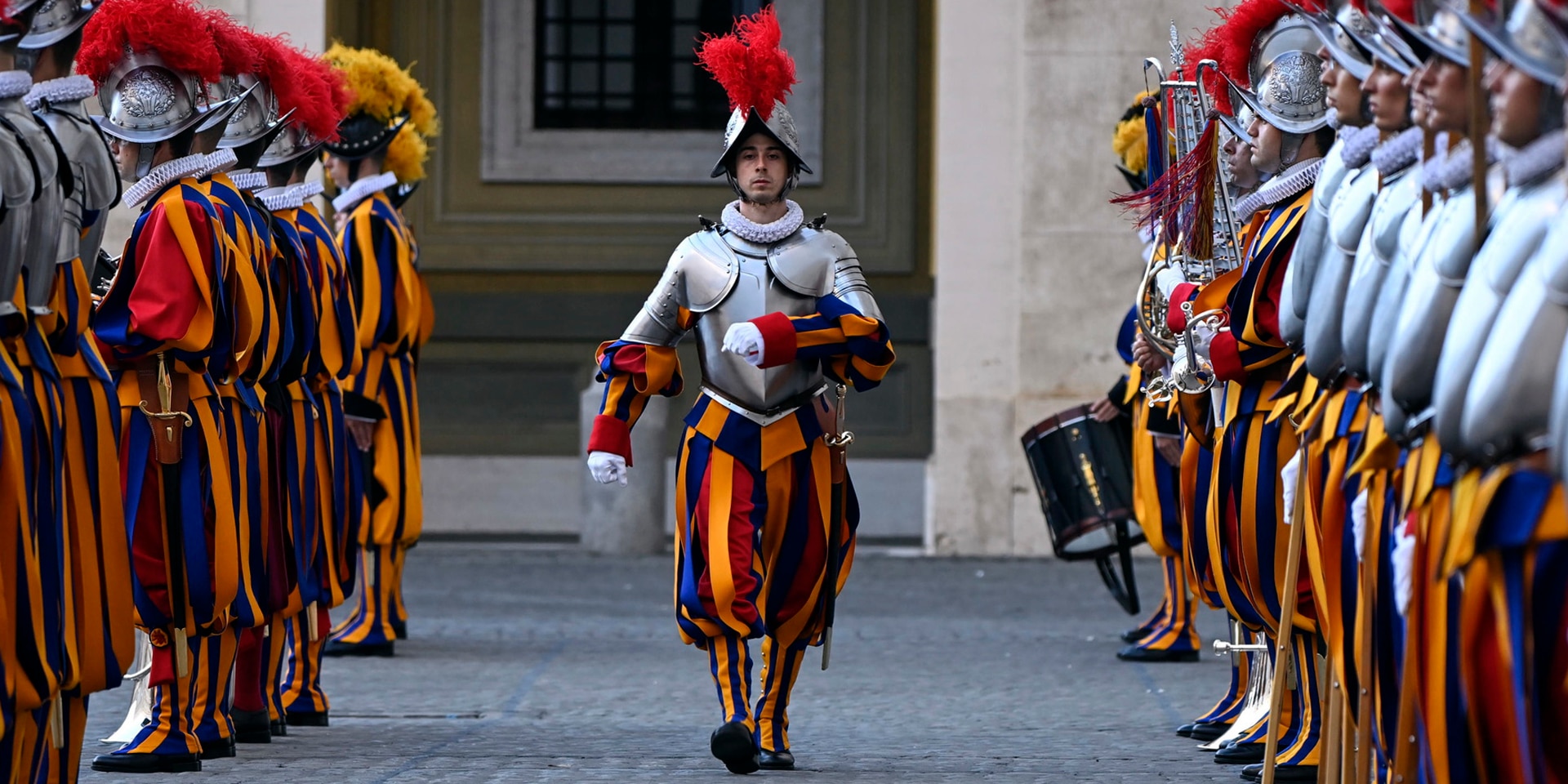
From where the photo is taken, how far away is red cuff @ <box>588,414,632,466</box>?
22.5 feet

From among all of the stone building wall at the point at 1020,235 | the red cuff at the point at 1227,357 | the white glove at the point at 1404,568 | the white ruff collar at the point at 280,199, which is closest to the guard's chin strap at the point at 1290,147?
the red cuff at the point at 1227,357

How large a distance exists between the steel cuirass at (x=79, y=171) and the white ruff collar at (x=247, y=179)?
1744mm

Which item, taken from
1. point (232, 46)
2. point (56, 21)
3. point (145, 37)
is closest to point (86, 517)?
point (56, 21)

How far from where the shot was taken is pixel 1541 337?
3.53 metres

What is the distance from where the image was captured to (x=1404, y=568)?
169 inches

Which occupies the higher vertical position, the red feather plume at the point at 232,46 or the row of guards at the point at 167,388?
the red feather plume at the point at 232,46

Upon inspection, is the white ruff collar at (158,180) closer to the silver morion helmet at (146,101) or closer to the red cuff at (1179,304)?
the silver morion helmet at (146,101)

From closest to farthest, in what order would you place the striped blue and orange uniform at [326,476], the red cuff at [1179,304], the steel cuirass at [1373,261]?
the steel cuirass at [1373,261]
the red cuff at [1179,304]
the striped blue and orange uniform at [326,476]

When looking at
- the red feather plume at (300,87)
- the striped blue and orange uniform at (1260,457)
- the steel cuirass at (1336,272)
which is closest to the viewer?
the steel cuirass at (1336,272)

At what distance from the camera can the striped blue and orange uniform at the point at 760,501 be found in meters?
6.62

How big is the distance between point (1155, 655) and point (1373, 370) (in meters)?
5.24

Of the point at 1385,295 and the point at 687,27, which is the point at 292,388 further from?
the point at 687,27

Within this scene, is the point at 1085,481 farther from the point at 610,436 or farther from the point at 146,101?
the point at 146,101

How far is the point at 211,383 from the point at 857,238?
926 cm
